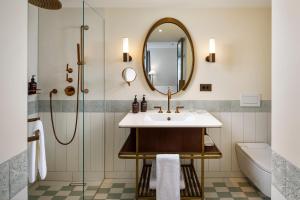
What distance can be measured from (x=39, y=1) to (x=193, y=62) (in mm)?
1928

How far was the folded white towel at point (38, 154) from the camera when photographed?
56.2 inches

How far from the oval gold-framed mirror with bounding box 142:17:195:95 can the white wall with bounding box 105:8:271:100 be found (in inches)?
2.8

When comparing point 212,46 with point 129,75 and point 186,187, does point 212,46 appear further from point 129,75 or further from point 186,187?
point 186,187

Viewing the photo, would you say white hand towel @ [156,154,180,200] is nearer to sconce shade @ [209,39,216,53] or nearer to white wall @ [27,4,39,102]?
white wall @ [27,4,39,102]

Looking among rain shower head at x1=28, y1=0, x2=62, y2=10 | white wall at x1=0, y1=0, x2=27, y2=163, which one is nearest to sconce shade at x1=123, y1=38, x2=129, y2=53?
rain shower head at x1=28, y1=0, x2=62, y2=10

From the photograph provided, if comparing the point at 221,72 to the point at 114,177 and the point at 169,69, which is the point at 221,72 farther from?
the point at 114,177

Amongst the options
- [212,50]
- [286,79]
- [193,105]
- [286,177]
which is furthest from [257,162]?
[286,79]

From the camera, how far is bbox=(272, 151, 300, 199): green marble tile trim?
1026 millimetres

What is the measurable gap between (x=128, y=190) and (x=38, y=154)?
63.3 inches

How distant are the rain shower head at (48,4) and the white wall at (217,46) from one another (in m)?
1.19

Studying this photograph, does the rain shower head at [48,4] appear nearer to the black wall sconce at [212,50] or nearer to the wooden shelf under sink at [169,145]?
the wooden shelf under sink at [169,145]

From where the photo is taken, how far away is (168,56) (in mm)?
3098

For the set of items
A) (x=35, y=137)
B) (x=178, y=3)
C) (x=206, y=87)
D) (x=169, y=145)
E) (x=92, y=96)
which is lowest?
(x=169, y=145)

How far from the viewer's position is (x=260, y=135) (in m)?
3.17
